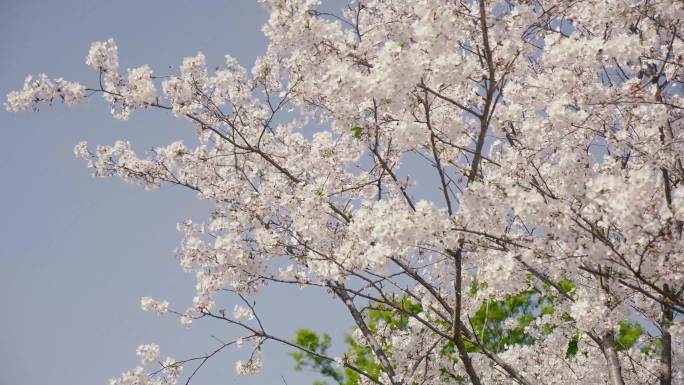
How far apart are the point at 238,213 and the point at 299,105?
1758 millimetres

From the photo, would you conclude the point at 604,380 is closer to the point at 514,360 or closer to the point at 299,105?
the point at 514,360

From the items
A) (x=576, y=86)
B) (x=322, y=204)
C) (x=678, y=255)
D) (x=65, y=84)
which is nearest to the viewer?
(x=678, y=255)

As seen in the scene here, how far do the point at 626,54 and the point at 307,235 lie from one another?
345 centimetres

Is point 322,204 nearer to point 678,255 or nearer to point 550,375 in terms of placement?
point 678,255

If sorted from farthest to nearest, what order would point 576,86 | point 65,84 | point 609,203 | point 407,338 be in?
1. point 407,338
2. point 65,84
3. point 576,86
4. point 609,203

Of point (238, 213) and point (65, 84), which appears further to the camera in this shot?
point (238, 213)

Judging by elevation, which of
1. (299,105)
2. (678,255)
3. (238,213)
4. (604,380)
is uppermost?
(299,105)

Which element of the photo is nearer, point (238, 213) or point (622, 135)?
point (622, 135)

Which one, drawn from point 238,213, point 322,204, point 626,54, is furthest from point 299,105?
point 626,54

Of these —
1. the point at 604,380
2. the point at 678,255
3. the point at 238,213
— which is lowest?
the point at 678,255

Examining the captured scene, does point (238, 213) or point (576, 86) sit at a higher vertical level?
point (238, 213)

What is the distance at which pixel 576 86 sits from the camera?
5.73 metres

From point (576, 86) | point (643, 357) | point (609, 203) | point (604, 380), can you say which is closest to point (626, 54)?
point (576, 86)

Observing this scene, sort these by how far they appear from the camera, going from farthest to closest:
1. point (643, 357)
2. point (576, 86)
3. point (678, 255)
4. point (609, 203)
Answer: point (643, 357)
point (576, 86)
point (678, 255)
point (609, 203)
